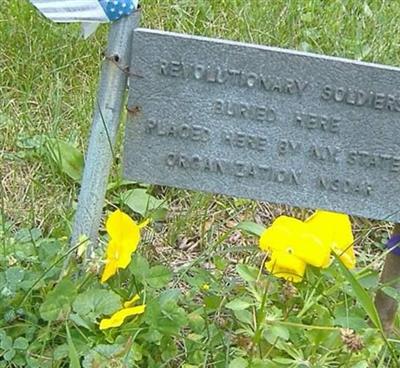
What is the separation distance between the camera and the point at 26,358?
5.35ft

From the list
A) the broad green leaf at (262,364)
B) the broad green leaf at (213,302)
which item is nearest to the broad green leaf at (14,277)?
the broad green leaf at (213,302)

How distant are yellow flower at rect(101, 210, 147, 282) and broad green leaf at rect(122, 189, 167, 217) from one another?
1.66ft

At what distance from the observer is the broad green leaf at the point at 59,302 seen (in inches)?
63.2

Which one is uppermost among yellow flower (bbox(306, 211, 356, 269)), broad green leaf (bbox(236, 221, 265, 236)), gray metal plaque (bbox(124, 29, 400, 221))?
gray metal plaque (bbox(124, 29, 400, 221))

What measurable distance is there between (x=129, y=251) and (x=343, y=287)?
0.40 metres

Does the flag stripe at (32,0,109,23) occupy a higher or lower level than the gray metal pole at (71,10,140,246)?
higher

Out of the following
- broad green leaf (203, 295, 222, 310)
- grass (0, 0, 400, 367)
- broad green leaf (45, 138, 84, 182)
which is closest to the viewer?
broad green leaf (203, 295, 222, 310)

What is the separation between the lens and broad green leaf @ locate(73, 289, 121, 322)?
1.60m

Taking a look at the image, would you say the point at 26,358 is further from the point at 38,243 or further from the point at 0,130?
the point at 0,130

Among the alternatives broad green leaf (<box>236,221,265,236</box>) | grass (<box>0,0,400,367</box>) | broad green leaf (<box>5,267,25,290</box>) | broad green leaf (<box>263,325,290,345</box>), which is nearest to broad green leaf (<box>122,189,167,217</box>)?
grass (<box>0,0,400,367</box>)

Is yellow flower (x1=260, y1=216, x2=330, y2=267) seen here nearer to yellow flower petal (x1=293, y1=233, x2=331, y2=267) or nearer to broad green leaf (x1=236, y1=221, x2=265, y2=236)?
yellow flower petal (x1=293, y1=233, x2=331, y2=267)

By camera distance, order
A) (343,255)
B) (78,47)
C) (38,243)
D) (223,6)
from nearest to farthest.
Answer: (343,255)
(38,243)
(78,47)
(223,6)

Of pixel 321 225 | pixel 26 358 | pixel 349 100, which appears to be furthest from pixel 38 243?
pixel 349 100

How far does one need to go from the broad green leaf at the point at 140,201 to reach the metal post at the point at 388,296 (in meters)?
0.58
